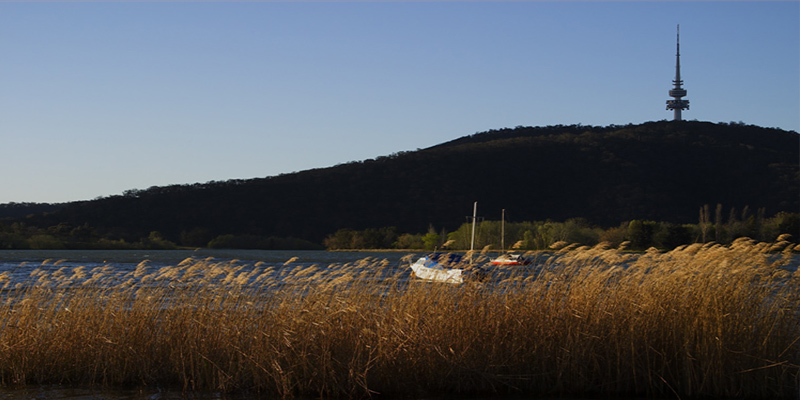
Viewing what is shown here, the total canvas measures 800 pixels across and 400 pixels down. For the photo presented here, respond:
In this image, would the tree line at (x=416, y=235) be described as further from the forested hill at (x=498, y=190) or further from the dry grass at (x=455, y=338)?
the dry grass at (x=455, y=338)

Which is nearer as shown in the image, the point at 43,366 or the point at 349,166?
the point at 43,366

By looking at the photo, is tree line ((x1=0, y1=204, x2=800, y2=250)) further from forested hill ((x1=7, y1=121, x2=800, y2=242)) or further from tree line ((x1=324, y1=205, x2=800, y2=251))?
forested hill ((x1=7, y1=121, x2=800, y2=242))

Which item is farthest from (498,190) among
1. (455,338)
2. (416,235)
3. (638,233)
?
(455,338)

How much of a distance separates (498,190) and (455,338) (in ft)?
429

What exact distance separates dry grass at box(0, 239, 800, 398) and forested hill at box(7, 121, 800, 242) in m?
115

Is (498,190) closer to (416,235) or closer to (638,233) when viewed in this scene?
(416,235)

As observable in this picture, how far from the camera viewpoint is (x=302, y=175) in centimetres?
15612

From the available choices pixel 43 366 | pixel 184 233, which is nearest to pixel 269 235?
pixel 184 233

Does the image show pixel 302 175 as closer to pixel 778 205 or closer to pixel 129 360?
pixel 778 205

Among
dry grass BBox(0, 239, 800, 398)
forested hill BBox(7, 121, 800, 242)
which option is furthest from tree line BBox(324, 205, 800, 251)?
dry grass BBox(0, 239, 800, 398)

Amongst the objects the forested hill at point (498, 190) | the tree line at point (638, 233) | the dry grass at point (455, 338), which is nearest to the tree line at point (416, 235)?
the tree line at point (638, 233)

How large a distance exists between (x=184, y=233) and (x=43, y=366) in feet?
409

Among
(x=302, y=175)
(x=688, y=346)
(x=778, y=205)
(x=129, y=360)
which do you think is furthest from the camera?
(x=302, y=175)

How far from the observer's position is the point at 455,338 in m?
11.0
